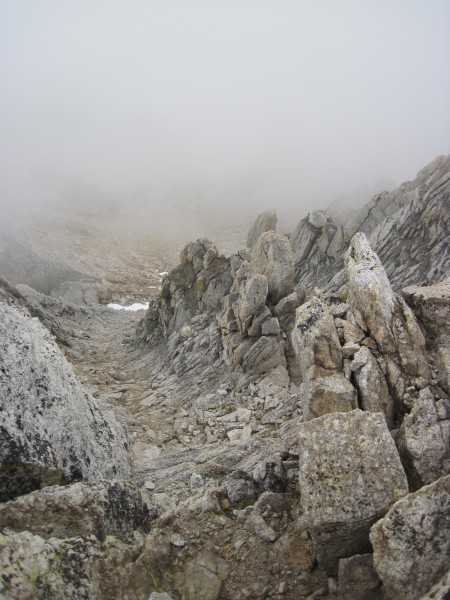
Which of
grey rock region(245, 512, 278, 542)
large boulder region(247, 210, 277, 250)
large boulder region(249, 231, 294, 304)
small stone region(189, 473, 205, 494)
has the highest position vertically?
large boulder region(247, 210, 277, 250)

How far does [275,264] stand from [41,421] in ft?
65.3

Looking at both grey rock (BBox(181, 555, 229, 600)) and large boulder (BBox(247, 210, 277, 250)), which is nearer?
grey rock (BBox(181, 555, 229, 600))

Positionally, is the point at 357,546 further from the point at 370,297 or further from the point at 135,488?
the point at 370,297

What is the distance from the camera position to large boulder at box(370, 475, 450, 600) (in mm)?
7113

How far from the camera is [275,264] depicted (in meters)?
28.2

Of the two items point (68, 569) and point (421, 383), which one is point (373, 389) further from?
point (68, 569)

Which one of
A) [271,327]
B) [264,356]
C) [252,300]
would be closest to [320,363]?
[264,356]

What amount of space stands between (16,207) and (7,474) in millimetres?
125778

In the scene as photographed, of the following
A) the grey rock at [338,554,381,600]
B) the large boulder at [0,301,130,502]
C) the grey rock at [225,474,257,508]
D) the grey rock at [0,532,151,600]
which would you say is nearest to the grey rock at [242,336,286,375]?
the large boulder at [0,301,130,502]

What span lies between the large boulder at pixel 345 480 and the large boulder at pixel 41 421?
648 cm

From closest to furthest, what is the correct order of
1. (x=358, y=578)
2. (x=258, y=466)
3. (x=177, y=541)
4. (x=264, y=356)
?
(x=358, y=578) → (x=177, y=541) → (x=258, y=466) → (x=264, y=356)

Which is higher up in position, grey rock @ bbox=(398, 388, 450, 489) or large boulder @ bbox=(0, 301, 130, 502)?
large boulder @ bbox=(0, 301, 130, 502)

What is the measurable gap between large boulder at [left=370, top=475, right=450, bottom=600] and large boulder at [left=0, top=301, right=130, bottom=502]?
313 inches

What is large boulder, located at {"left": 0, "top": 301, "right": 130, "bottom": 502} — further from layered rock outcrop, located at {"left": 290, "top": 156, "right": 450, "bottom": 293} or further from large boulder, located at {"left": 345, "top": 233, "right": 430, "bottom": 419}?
layered rock outcrop, located at {"left": 290, "top": 156, "right": 450, "bottom": 293}
